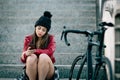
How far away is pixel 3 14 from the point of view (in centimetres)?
879

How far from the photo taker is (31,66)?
488 cm

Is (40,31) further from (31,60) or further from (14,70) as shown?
(14,70)

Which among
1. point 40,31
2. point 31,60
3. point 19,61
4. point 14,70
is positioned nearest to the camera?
point 31,60

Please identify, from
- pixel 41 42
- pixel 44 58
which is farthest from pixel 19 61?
pixel 44 58

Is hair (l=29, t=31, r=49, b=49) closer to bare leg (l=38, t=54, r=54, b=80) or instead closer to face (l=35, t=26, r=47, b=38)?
face (l=35, t=26, r=47, b=38)

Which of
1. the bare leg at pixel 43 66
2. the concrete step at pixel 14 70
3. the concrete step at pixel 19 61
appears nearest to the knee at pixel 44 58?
the bare leg at pixel 43 66

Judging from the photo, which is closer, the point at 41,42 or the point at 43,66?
the point at 43,66

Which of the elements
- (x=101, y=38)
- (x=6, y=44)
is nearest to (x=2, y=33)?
(x=6, y=44)

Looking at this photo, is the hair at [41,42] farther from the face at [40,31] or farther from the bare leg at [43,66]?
the bare leg at [43,66]

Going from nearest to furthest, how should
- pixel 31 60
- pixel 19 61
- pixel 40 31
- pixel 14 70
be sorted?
pixel 31 60 → pixel 40 31 → pixel 14 70 → pixel 19 61

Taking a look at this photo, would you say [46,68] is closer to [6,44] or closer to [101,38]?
[101,38]

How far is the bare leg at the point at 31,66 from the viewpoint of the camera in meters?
4.87

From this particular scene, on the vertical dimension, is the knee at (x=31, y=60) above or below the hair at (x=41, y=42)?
below

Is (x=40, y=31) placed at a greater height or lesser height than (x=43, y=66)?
greater
